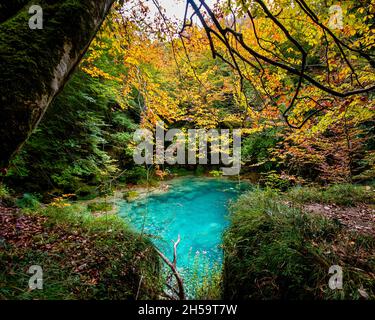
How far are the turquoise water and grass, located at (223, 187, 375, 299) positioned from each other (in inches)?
87.2

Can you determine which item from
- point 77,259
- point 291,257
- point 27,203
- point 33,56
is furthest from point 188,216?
point 33,56

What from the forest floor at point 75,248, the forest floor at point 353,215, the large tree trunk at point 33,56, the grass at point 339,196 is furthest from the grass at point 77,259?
the grass at point 339,196

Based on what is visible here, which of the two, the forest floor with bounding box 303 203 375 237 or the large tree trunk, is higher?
the large tree trunk

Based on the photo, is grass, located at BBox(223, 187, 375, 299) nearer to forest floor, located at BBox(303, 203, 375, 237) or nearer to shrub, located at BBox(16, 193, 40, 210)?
forest floor, located at BBox(303, 203, 375, 237)

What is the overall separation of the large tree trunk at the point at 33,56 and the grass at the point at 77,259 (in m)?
A: 1.74

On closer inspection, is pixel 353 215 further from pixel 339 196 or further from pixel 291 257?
pixel 291 257

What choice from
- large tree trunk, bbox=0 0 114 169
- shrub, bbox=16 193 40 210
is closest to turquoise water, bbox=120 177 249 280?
shrub, bbox=16 193 40 210

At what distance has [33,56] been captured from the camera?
0.99m

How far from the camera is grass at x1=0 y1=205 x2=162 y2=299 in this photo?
7.08ft

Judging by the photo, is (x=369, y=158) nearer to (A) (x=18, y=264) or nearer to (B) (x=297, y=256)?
(B) (x=297, y=256)

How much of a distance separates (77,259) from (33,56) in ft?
8.56

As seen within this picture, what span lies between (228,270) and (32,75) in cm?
397
